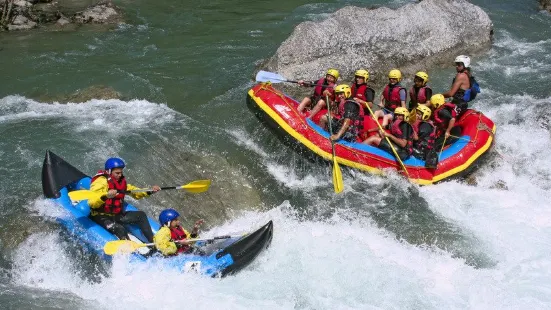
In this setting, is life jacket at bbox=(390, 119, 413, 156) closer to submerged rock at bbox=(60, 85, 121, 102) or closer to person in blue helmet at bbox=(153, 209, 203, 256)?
person in blue helmet at bbox=(153, 209, 203, 256)

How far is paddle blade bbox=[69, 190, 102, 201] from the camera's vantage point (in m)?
6.25

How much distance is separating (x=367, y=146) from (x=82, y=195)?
379 cm

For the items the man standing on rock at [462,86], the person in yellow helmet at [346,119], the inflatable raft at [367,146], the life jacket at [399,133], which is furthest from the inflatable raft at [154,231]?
the man standing on rock at [462,86]

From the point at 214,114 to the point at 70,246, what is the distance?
12.2ft

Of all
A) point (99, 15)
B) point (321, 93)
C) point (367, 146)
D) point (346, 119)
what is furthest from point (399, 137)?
point (99, 15)

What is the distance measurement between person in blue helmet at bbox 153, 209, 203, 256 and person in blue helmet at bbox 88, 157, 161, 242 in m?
0.35

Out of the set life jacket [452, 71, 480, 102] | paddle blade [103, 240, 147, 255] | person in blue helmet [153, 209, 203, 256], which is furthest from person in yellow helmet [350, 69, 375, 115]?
paddle blade [103, 240, 147, 255]

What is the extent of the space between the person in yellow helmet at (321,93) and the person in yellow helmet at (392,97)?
0.75 m

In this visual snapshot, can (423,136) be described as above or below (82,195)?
below

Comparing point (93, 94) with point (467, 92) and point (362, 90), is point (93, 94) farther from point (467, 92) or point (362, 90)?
point (467, 92)

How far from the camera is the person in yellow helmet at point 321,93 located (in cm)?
871

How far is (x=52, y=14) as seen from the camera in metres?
14.0

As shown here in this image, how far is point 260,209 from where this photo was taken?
7781 mm

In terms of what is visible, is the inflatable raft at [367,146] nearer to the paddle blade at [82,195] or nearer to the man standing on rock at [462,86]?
the man standing on rock at [462,86]
